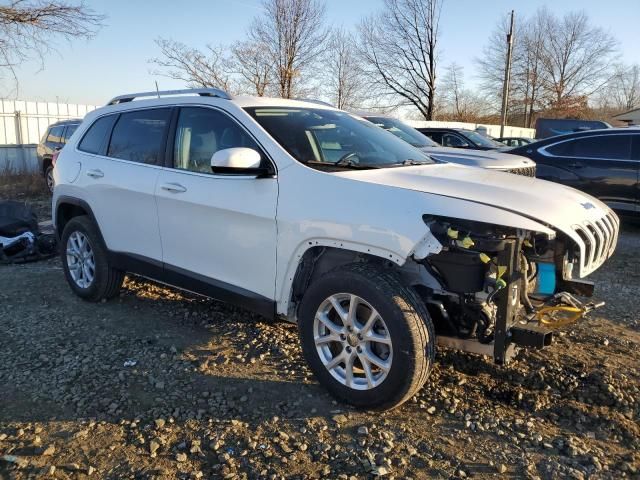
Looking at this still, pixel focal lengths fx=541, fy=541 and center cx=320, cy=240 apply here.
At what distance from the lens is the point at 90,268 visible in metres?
4.97

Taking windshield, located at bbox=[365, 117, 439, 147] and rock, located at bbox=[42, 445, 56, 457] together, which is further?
windshield, located at bbox=[365, 117, 439, 147]

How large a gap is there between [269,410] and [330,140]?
6.11ft

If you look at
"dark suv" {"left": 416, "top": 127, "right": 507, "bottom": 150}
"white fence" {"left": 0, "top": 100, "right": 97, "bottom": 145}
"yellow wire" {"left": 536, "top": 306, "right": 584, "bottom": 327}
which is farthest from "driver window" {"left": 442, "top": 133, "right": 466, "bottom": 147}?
"white fence" {"left": 0, "top": 100, "right": 97, "bottom": 145}

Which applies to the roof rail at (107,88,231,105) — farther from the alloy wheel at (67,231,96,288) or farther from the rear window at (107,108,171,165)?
the alloy wheel at (67,231,96,288)

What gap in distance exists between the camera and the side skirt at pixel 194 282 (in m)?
3.58

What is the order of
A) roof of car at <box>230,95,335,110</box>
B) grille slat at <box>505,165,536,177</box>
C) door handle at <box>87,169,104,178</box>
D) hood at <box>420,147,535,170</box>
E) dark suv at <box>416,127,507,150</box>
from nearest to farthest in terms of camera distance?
roof of car at <box>230,95,335,110</box> < door handle at <box>87,169,104,178</box> < hood at <box>420,147,535,170</box> < grille slat at <box>505,165,536,177</box> < dark suv at <box>416,127,507,150</box>

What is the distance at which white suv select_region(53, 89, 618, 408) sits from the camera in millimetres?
2855

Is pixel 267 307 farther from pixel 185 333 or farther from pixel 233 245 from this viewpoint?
pixel 185 333

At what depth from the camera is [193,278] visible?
13.1ft

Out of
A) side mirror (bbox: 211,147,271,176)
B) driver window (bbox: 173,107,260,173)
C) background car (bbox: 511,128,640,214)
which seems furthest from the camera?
background car (bbox: 511,128,640,214)

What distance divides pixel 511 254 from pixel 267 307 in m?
1.57

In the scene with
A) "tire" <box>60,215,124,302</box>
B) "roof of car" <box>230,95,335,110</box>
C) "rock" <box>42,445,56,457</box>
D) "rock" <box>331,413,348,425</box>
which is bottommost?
"rock" <box>42,445,56,457</box>

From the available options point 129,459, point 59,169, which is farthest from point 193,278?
Result: point 59,169

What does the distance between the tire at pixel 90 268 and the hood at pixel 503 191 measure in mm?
2641
